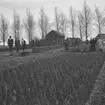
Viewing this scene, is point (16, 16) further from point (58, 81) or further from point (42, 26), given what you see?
point (58, 81)

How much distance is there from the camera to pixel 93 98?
181 inches

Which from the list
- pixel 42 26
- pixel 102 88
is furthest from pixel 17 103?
pixel 42 26

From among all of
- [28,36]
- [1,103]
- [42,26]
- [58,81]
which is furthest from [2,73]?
[42,26]

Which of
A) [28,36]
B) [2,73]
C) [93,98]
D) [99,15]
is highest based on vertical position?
[99,15]

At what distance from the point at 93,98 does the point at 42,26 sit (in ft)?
179

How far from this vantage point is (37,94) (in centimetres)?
431

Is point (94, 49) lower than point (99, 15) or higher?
lower

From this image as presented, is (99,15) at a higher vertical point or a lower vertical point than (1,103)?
higher

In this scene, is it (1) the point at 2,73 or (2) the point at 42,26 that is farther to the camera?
(2) the point at 42,26

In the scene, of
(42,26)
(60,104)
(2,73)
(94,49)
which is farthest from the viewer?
(42,26)

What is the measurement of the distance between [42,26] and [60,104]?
5532 cm

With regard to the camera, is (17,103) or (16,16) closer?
(17,103)

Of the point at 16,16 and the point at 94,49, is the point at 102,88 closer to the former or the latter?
the point at 94,49

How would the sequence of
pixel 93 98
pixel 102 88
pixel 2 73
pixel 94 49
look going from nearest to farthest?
pixel 93 98 → pixel 102 88 → pixel 2 73 → pixel 94 49
